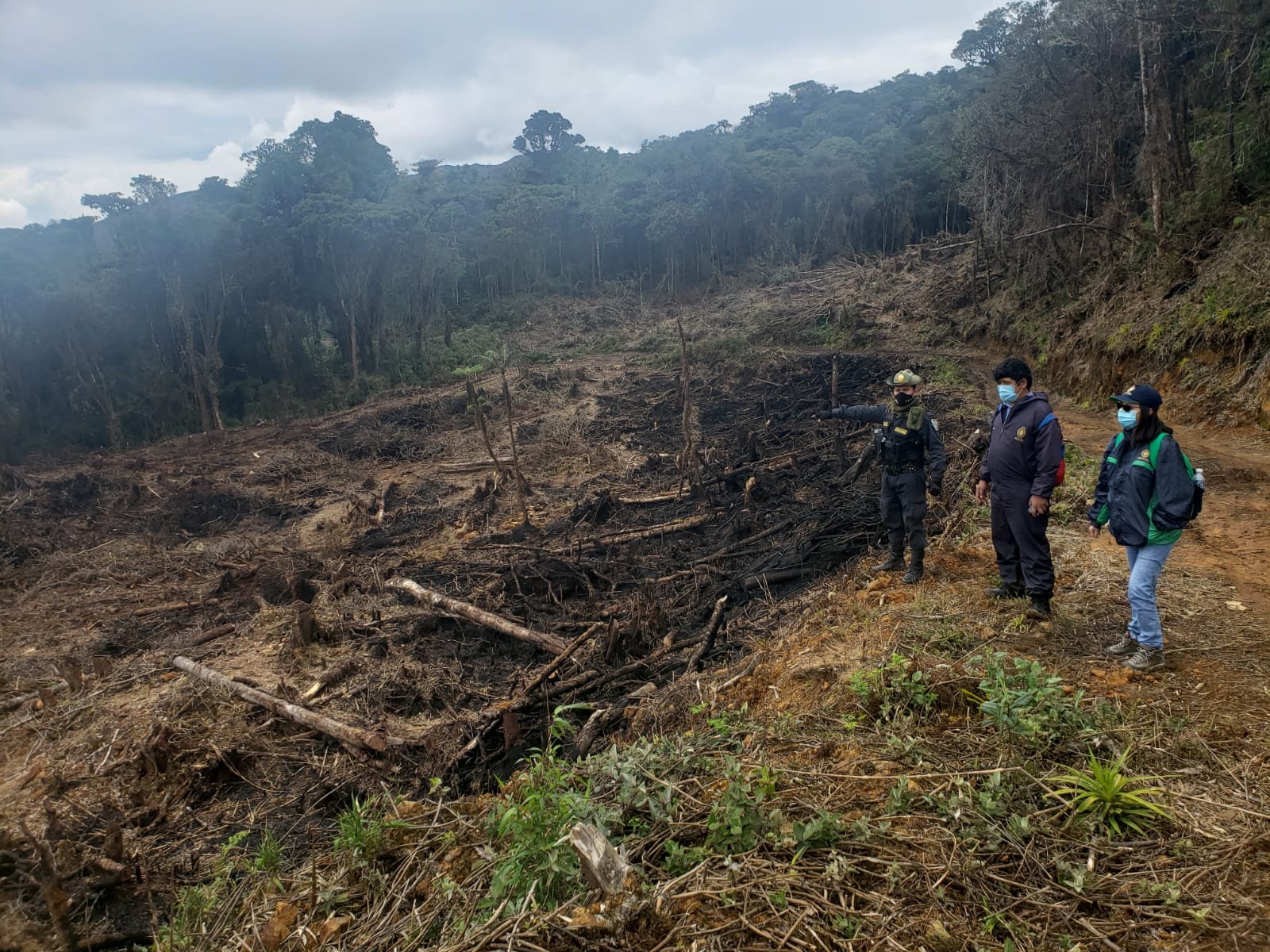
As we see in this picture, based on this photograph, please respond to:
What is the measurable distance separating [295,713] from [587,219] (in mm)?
36184

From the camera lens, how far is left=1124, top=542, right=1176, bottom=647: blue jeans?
3473 mm

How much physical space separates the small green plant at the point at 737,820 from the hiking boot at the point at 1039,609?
2.53 meters

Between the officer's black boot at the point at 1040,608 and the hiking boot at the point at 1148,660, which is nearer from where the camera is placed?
the hiking boot at the point at 1148,660

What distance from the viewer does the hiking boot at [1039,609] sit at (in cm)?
427

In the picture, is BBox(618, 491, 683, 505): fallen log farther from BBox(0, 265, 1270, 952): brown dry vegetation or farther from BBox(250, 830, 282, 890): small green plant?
BBox(250, 830, 282, 890): small green plant

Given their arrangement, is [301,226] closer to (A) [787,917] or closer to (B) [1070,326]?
(B) [1070,326]

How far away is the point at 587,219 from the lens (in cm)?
3784

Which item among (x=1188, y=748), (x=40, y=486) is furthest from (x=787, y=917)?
(x=40, y=486)

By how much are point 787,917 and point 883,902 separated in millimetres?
326

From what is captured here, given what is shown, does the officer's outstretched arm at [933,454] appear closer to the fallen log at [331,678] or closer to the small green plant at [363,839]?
the small green plant at [363,839]

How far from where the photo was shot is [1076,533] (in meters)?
5.82

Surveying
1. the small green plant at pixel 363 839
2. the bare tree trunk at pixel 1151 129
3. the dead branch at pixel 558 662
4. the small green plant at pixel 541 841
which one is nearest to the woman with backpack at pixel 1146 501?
the small green plant at pixel 541 841

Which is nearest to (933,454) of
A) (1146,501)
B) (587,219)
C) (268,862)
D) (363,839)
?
(1146,501)

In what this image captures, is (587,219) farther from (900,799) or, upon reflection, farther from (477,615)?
(900,799)
